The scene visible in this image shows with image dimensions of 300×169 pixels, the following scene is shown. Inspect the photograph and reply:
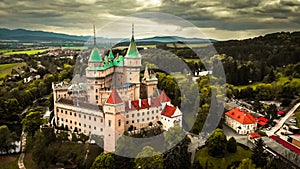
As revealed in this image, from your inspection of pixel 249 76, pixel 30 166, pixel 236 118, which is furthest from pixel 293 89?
pixel 30 166

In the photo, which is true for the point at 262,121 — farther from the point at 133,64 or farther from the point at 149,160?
the point at 149,160

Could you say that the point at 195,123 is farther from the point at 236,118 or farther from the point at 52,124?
the point at 52,124

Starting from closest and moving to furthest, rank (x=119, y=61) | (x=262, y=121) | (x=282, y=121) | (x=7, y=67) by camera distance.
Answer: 1. (x=262, y=121)
2. (x=119, y=61)
3. (x=282, y=121)
4. (x=7, y=67)

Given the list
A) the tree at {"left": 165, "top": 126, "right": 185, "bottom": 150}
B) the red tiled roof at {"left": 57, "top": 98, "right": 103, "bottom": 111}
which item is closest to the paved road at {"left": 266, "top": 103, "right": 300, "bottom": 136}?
the tree at {"left": 165, "top": 126, "right": 185, "bottom": 150}

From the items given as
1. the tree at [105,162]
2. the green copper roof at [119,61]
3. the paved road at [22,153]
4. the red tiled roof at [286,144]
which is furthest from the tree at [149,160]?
the green copper roof at [119,61]

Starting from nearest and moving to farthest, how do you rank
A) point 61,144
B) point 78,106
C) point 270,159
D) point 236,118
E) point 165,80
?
point 270,159 → point 61,144 → point 78,106 → point 236,118 → point 165,80

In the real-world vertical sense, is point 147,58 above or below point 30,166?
above

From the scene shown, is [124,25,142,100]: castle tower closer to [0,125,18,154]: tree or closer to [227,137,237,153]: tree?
[227,137,237,153]: tree

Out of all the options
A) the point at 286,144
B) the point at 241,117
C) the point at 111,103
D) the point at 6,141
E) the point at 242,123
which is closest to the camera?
the point at 111,103

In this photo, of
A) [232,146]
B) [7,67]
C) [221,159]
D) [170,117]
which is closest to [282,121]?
[232,146]
